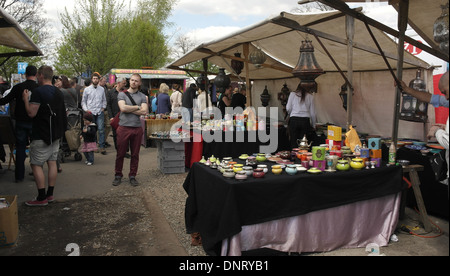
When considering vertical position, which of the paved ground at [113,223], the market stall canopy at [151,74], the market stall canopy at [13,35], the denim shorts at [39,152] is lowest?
the paved ground at [113,223]

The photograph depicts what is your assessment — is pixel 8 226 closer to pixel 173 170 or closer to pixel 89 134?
pixel 173 170

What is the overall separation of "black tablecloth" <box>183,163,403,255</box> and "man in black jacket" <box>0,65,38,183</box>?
3.24 metres

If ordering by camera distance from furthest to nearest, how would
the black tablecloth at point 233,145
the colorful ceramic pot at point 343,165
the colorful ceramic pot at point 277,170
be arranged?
the black tablecloth at point 233,145, the colorful ceramic pot at point 343,165, the colorful ceramic pot at point 277,170

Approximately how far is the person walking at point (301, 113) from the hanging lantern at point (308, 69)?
2.51 m

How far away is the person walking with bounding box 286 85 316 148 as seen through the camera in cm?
634

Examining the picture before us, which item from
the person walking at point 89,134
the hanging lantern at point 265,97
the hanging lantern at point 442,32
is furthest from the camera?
the hanging lantern at point 265,97

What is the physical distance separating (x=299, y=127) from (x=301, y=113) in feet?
0.84

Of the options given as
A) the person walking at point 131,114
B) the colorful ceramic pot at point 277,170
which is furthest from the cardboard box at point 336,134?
the person walking at point 131,114

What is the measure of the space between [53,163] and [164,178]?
210 cm

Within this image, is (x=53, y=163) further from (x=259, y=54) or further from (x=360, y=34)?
(x=360, y=34)

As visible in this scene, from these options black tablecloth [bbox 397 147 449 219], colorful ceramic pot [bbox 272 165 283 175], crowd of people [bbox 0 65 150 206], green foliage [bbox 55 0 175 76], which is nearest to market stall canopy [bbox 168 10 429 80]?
black tablecloth [bbox 397 147 449 219]

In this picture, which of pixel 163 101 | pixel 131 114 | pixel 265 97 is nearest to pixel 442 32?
pixel 131 114

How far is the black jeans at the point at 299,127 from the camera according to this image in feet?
20.9

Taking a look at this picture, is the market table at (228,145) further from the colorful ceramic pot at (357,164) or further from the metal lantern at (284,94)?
the metal lantern at (284,94)
